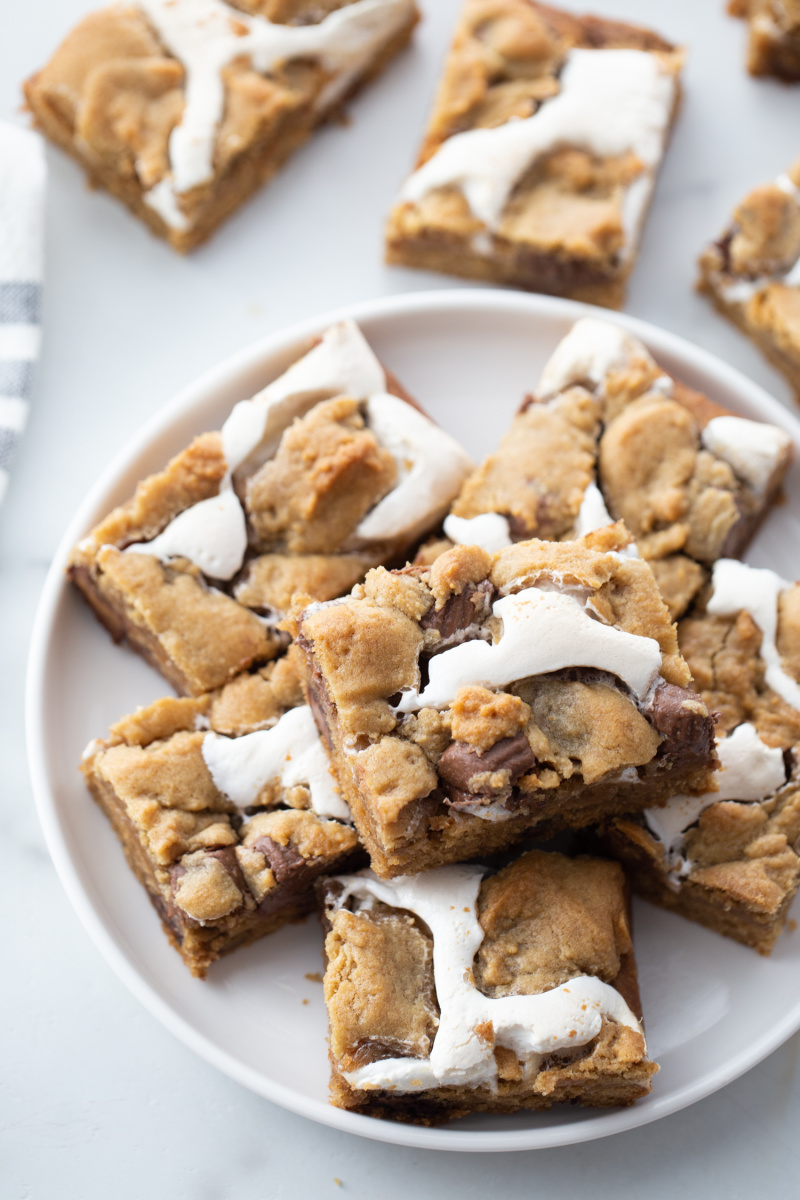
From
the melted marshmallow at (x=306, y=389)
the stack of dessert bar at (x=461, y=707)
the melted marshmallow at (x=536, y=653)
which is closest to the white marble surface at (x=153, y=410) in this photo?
the stack of dessert bar at (x=461, y=707)

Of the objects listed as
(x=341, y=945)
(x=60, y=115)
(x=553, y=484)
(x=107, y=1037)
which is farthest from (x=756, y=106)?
(x=107, y=1037)

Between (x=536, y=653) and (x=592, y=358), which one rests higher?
(x=592, y=358)

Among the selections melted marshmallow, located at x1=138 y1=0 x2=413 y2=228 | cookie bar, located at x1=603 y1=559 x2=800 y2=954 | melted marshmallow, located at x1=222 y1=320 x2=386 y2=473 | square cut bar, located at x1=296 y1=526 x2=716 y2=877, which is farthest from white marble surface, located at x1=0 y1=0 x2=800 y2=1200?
square cut bar, located at x1=296 y1=526 x2=716 y2=877

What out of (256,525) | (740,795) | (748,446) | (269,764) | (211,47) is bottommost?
(740,795)

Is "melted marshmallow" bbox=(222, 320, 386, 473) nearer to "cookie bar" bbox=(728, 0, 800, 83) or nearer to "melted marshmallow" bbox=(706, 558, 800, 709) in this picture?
"melted marshmallow" bbox=(706, 558, 800, 709)

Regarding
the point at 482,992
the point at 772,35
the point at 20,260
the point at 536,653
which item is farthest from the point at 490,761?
the point at 772,35

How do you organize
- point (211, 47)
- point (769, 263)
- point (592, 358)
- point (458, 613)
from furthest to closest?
1. point (211, 47)
2. point (769, 263)
3. point (592, 358)
4. point (458, 613)

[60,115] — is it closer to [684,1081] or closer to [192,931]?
[192,931]

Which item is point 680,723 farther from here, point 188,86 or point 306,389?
point 188,86
